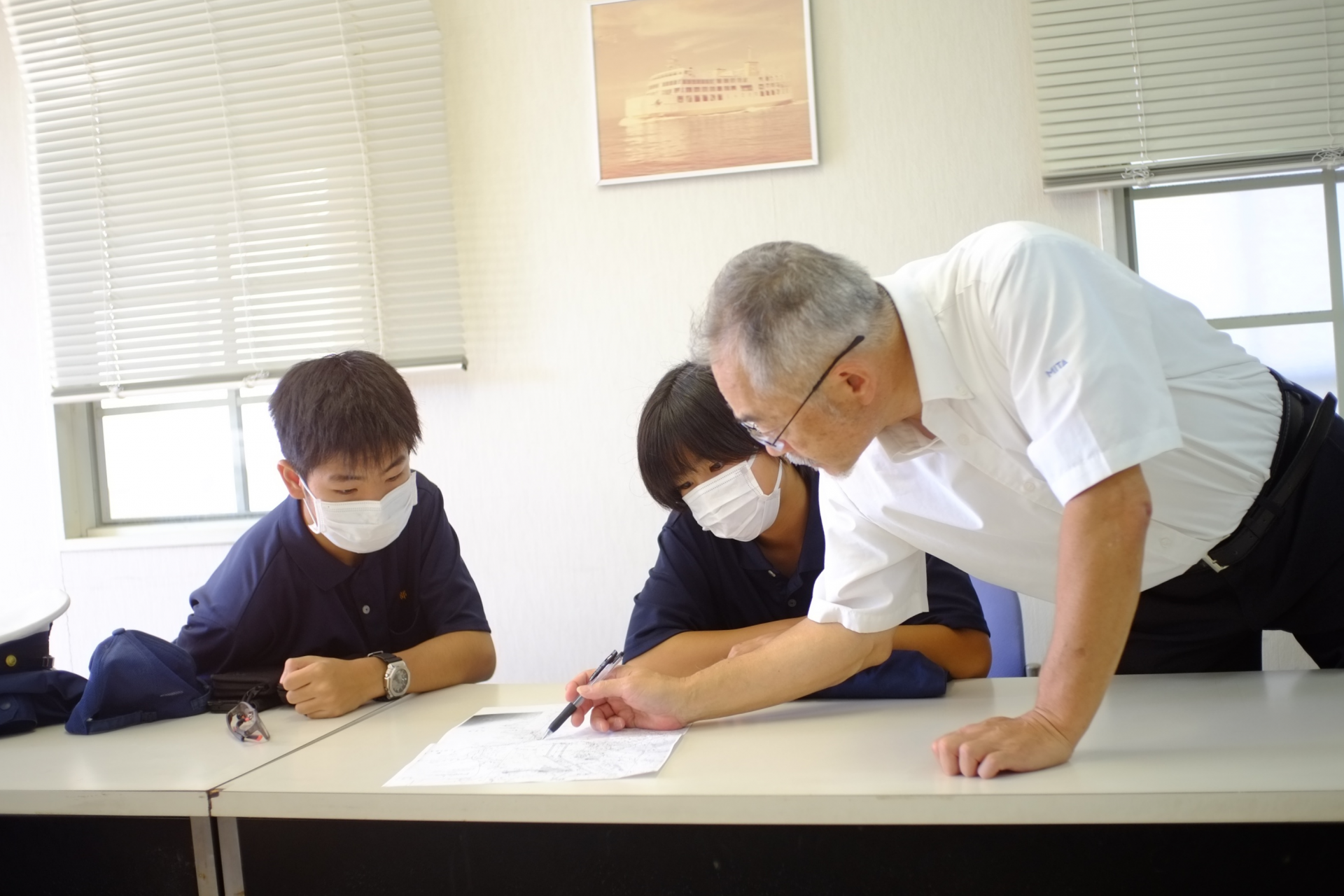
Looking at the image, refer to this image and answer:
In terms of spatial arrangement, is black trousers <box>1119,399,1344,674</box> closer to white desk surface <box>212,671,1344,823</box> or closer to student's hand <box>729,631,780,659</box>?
white desk surface <box>212,671,1344,823</box>

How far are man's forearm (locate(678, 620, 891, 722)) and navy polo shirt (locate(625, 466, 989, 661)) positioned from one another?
37cm

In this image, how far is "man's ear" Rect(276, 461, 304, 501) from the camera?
6.10 feet

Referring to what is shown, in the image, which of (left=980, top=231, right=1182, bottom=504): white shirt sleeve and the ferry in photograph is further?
the ferry in photograph

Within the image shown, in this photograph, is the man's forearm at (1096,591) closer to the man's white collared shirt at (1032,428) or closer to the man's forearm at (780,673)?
the man's white collared shirt at (1032,428)

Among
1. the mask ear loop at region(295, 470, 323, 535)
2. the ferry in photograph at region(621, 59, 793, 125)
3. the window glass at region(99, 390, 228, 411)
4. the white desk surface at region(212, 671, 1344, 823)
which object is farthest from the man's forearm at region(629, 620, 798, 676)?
the window glass at region(99, 390, 228, 411)

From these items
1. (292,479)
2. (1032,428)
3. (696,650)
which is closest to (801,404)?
(1032,428)

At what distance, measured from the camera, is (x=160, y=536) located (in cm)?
320

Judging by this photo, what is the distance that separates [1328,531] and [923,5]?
185 centimetres

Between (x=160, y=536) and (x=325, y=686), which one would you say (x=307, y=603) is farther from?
(x=160, y=536)

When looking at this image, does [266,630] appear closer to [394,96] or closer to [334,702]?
[334,702]

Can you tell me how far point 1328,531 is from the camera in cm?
137

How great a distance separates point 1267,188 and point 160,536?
3303mm

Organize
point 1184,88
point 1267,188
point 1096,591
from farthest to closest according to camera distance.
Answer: point 1267,188 < point 1184,88 < point 1096,591

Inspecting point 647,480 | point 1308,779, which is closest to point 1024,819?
point 1308,779
